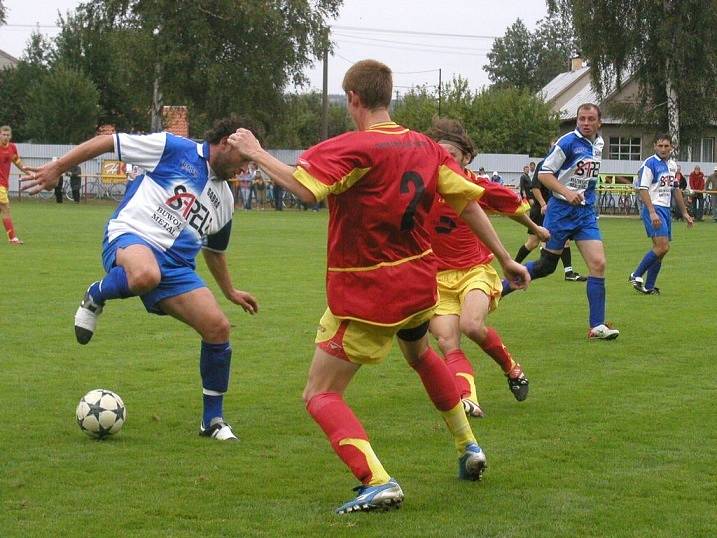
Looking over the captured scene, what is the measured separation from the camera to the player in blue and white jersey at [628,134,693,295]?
15.1 meters

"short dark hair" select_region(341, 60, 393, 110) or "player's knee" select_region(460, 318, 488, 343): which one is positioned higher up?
"short dark hair" select_region(341, 60, 393, 110)

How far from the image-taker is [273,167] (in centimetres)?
488

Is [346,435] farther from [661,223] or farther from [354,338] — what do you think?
[661,223]

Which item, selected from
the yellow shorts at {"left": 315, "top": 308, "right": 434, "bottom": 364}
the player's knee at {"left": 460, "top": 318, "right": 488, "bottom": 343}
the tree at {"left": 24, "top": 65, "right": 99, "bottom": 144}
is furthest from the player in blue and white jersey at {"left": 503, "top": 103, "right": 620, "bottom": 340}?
the tree at {"left": 24, "top": 65, "right": 99, "bottom": 144}

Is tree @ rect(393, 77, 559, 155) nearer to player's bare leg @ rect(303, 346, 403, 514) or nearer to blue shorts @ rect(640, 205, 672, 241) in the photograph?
blue shorts @ rect(640, 205, 672, 241)

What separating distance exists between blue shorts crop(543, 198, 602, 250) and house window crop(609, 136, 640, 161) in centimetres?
6207

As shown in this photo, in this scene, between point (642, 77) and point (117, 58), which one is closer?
point (642, 77)

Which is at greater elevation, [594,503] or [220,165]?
[220,165]

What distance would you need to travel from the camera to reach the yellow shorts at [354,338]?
5246 mm

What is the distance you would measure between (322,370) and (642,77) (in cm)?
4195

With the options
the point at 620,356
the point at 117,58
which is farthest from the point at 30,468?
the point at 117,58

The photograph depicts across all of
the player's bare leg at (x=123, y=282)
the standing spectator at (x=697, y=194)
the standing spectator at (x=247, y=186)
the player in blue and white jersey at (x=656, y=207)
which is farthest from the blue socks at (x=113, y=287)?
the standing spectator at (x=697, y=194)

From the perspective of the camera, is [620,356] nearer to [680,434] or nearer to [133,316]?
[680,434]

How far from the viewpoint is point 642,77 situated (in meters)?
44.9
